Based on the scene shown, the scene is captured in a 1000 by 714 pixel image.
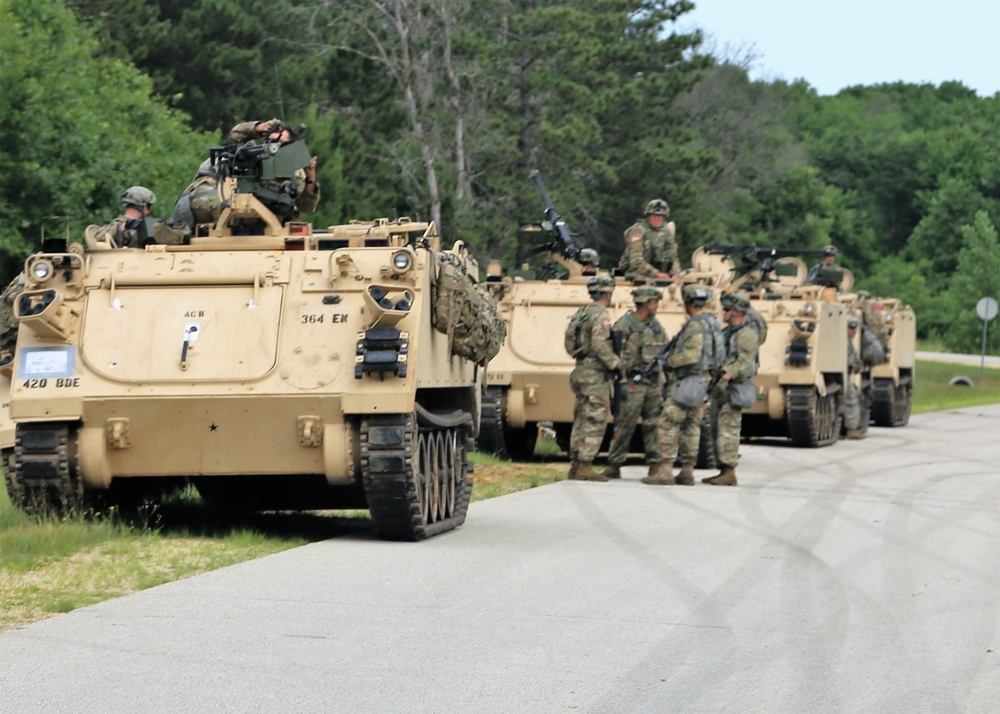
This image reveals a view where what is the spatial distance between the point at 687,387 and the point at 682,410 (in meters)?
0.26

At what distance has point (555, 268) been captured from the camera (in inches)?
858

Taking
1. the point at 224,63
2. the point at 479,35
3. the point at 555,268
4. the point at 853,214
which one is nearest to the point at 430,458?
the point at 555,268

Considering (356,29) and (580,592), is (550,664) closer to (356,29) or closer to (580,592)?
(580,592)

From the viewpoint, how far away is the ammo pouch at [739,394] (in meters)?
16.9

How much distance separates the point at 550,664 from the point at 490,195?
33.9 metres

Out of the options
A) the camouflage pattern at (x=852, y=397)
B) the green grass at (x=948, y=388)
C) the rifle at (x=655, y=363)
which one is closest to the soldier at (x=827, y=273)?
the camouflage pattern at (x=852, y=397)

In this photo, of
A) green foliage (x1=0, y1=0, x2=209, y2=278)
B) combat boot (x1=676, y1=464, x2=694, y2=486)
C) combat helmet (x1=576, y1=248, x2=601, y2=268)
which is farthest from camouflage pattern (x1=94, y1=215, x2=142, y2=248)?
green foliage (x1=0, y1=0, x2=209, y2=278)

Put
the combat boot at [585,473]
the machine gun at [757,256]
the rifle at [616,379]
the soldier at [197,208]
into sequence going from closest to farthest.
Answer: the soldier at [197,208] → the rifle at [616,379] → the combat boot at [585,473] → the machine gun at [757,256]

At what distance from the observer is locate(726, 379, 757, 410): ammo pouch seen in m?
16.9

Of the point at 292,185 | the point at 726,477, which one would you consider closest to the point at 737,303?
the point at 726,477

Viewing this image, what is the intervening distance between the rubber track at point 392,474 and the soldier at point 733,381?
593 cm

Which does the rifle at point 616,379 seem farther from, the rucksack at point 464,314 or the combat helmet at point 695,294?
the rucksack at point 464,314

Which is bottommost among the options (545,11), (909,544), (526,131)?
Answer: (909,544)

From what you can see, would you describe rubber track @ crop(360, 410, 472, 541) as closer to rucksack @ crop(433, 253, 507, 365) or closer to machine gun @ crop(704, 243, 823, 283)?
rucksack @ crop(433, 253, 507, 365)
